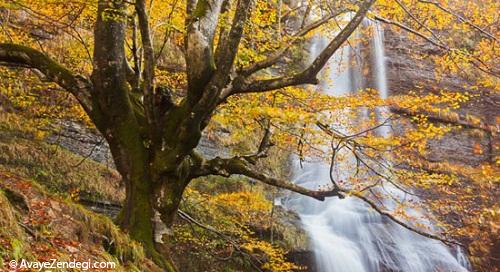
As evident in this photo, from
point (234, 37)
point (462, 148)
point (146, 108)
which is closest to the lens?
point (234, 37)

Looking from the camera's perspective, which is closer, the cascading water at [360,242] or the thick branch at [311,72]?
the thick branch at [311,72]

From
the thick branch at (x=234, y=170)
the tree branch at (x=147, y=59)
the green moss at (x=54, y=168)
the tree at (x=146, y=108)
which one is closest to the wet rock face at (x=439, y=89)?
the green moss at (x=54, y=168)

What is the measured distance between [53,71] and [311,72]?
3345mm

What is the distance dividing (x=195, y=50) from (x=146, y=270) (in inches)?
101

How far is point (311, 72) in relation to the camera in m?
4.77

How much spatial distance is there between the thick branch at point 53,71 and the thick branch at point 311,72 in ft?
6.63

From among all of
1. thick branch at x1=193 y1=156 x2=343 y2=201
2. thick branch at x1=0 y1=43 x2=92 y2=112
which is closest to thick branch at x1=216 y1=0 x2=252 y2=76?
thick branch at x1=193 y1=156 x2=343 y2=201

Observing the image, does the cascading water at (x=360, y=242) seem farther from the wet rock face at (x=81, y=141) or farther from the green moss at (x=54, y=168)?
the wet rock face at (x=81, y=141)

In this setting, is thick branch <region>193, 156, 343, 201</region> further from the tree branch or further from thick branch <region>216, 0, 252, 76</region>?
thick branch <region>216, 0, 252, 76</region>

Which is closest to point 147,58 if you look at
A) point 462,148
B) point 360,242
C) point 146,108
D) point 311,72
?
point 146,108

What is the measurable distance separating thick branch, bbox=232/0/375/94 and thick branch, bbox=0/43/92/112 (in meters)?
2.02

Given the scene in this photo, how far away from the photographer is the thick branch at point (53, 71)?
537 cm

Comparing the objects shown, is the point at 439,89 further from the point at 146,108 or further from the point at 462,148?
the point at 146,108

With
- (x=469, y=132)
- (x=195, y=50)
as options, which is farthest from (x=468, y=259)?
(x=195, y=50)
